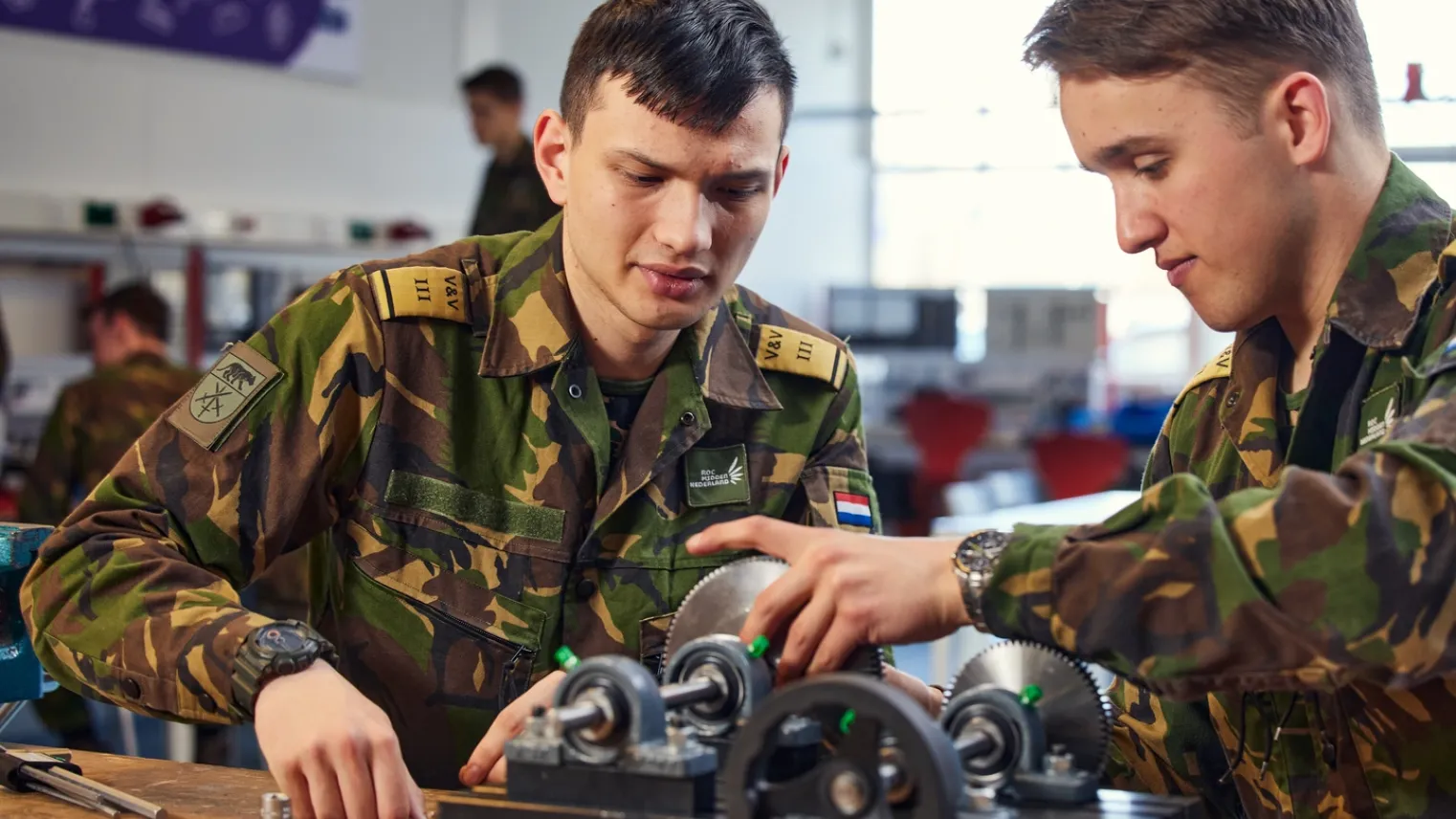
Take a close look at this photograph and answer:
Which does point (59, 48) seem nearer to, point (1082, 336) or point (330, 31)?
point (330, 31)

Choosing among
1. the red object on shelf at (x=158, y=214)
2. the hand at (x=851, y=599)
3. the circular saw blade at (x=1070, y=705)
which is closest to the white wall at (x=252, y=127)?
the red object on shelf at (x=158, y=214)

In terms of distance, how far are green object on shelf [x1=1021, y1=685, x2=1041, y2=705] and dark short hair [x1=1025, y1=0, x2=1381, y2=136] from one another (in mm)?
→ 544

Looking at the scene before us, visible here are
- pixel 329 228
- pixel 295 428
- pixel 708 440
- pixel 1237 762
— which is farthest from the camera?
pixel 329 228

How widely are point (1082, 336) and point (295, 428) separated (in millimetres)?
7142

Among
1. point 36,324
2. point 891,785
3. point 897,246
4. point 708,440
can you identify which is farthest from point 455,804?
point 897,246

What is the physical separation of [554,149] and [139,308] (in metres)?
3.55

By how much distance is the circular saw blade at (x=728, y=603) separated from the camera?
1202 mm

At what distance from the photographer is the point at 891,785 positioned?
989mm

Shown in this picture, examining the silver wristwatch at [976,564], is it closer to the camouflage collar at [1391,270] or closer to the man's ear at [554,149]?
the camouflage collar at [1391,270]

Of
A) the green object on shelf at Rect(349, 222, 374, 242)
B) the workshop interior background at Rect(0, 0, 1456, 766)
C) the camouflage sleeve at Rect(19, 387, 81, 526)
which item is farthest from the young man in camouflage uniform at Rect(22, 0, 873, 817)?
the green object on shelf at Rect(349, 222, 374, 242)

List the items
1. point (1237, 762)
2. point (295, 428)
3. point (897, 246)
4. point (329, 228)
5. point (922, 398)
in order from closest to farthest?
point (1237, 762) → point (295, 428) → point (329, 228) → point (922, 398) → point (897, 246)

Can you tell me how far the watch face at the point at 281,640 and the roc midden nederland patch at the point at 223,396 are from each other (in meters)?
0.32

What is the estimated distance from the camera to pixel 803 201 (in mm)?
11016

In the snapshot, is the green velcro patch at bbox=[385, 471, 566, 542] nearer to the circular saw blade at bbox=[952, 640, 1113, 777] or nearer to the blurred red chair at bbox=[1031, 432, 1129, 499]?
the circular saw blade at bbox=[952, 640, 1113, 777]
